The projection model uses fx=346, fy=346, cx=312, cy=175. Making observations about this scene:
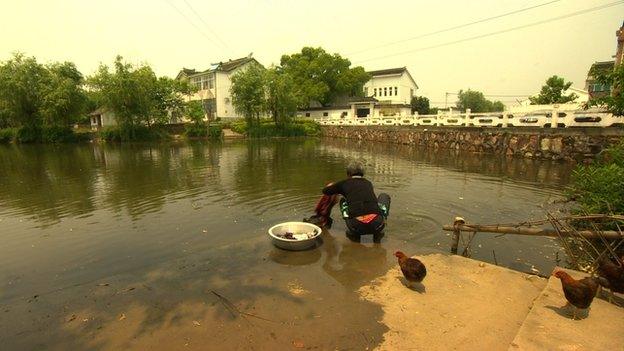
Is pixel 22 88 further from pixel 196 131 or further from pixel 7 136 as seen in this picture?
pixel 196 131

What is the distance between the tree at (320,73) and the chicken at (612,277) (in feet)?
164

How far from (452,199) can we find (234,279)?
26.4 ft

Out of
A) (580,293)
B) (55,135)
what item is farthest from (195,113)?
(580,293)

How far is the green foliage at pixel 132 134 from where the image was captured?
4059 centimetres

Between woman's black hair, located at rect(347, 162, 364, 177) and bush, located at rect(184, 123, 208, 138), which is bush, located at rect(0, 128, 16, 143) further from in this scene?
woman's black hair, located at rect(347, 162, 364, 177)

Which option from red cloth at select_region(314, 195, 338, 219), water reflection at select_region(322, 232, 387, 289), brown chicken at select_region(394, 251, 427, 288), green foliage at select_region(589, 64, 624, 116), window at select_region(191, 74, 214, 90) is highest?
window at select_region(191, 74, 214, 90)

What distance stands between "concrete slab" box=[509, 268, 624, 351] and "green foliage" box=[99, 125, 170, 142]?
44.2 meters

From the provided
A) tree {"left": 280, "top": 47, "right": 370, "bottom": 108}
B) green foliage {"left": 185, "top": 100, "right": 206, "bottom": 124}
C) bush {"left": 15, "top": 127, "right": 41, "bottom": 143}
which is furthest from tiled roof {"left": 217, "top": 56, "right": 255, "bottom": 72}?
bush {"left": 15, "top": 127, "right": 41, "bottom": 143}

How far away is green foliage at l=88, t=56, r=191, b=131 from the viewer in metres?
39.3

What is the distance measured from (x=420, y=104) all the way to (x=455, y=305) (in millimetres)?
62178

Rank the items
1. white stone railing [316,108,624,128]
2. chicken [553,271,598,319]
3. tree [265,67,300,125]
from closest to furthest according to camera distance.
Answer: chicken [553,271,598,319] → white stone railing [316,108,624,128] → tree [265,67,300,125]

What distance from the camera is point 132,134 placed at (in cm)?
4112

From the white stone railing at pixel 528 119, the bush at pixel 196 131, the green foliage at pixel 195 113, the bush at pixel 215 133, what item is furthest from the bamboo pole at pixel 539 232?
the green foliage at pixel 195 113

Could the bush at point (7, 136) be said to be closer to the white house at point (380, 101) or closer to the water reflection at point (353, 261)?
the white house at point (380, 101)
